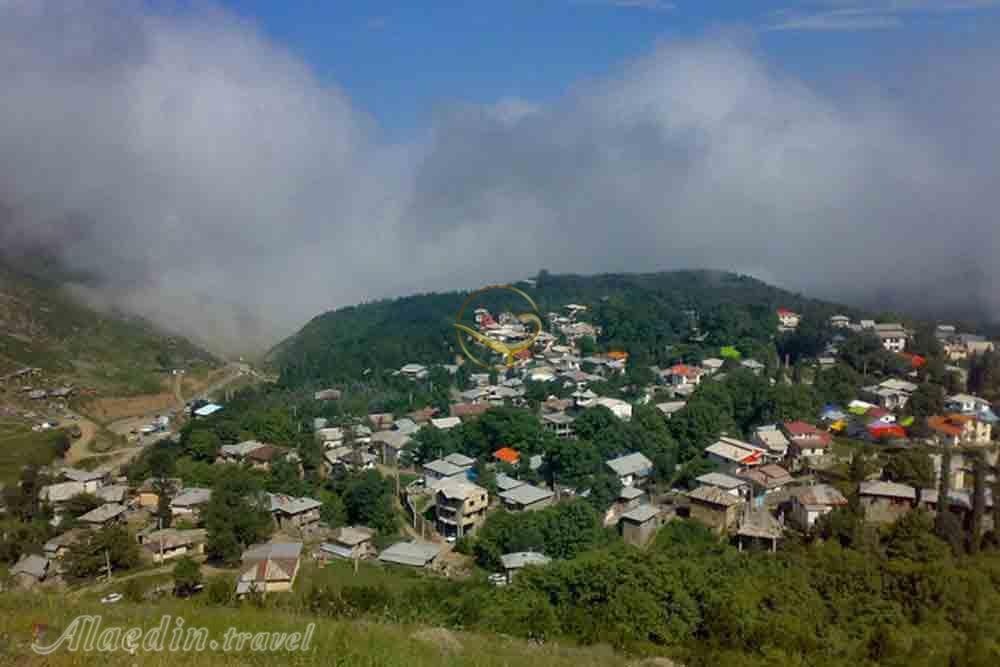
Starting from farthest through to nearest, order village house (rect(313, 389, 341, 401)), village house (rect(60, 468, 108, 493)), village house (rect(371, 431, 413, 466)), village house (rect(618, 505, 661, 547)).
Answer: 1. village house (rect(313, 389, 341, 401))
2. village house (rect(371, 431, 413, 466))
3. village house (rect(60, 468, 108, 493))
4. village house (rect(618, 505, 661, 547))

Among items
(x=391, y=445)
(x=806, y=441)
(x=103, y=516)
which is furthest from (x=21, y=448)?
(x=806, y=441)

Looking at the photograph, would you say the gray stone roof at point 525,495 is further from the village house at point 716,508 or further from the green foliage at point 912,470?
the green foliage at point 912,470

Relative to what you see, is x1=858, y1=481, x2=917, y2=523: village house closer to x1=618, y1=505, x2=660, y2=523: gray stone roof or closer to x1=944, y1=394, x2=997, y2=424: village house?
x1=618, y1=505, x2=660, y2=523: gray stone roof

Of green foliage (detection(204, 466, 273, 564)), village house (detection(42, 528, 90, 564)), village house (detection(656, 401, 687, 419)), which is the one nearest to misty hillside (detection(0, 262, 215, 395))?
village house (detection(42, 528, 90, 564))

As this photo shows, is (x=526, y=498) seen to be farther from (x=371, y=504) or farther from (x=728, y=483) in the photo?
(x=728, y=483)

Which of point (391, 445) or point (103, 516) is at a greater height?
point (391, 445)

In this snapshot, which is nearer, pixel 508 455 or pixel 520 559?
pixel 520 559

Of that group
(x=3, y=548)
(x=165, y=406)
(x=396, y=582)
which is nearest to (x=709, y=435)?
(x=396, y=582)
